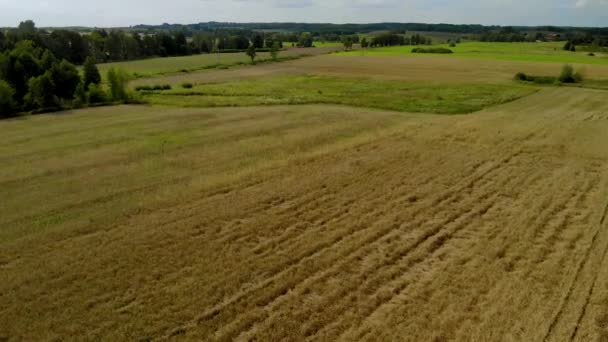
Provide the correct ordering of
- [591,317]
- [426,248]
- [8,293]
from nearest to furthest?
1. [591,317]
2. [8,293]
3. [426,248]

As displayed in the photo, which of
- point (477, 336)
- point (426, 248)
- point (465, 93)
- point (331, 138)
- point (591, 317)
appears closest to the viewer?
point (477, 336)

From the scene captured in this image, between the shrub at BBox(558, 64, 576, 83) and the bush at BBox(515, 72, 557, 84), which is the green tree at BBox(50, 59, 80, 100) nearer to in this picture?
the bush at BBox(515, 72, 557, 84)

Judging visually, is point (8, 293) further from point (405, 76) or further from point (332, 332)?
point (405, 76)

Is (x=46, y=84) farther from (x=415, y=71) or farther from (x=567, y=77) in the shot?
(x=567, y=77)

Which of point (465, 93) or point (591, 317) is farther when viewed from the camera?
point (465, 93)

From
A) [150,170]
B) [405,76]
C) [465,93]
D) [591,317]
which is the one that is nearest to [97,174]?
[150,170]

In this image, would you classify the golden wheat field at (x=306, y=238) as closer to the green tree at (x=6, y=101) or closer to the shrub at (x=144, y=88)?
the green tree at (x=6, y=101)

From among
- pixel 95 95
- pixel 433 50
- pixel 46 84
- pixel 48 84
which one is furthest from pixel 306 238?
pixel 433 50
